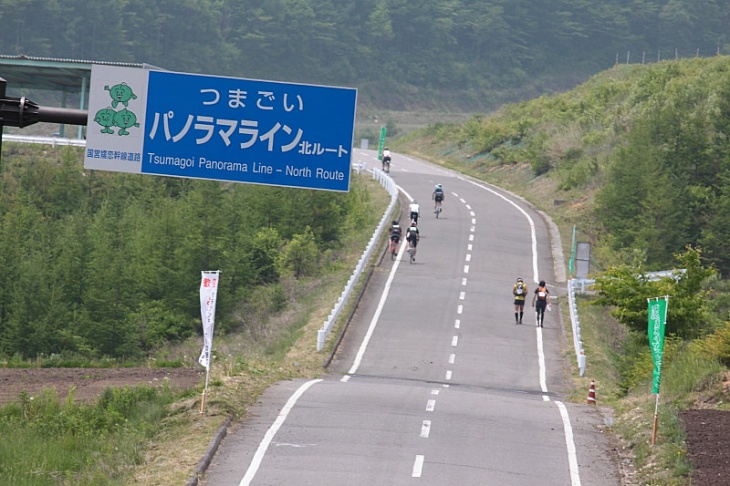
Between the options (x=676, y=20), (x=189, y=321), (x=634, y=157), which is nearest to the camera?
(x=189, y=321)

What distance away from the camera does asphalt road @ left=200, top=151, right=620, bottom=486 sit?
51.2 ft

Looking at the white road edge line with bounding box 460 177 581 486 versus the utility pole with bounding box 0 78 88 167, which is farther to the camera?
the white road edge line with bounding box 460 177 581 486

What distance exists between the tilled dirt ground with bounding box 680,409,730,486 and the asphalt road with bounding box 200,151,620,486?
1.23 metres

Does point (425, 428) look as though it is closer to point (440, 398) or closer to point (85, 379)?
point (440, 398)

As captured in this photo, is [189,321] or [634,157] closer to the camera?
[189,321]

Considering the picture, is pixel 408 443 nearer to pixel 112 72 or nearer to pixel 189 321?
pixel 112 72

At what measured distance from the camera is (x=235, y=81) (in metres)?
14.9

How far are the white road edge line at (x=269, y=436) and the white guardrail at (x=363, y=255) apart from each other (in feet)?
23.0

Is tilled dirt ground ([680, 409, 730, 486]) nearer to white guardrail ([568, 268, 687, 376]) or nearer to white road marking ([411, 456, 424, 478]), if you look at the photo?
white road marking ([411, 456, 424, 478])

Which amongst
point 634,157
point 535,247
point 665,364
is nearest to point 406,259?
point 535,247

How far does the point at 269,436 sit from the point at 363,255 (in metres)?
21.7

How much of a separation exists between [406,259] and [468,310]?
7.68 meters

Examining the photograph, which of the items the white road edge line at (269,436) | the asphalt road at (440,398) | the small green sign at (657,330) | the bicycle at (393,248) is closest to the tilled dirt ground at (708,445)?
the small green sign at (657,330)

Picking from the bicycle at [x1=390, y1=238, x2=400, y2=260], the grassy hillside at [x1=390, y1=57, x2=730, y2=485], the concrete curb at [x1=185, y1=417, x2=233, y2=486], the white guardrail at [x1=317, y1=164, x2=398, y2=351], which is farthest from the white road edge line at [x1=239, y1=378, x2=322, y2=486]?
the bicycle at [x1=390, y1=238, x2=400, y2=260]
